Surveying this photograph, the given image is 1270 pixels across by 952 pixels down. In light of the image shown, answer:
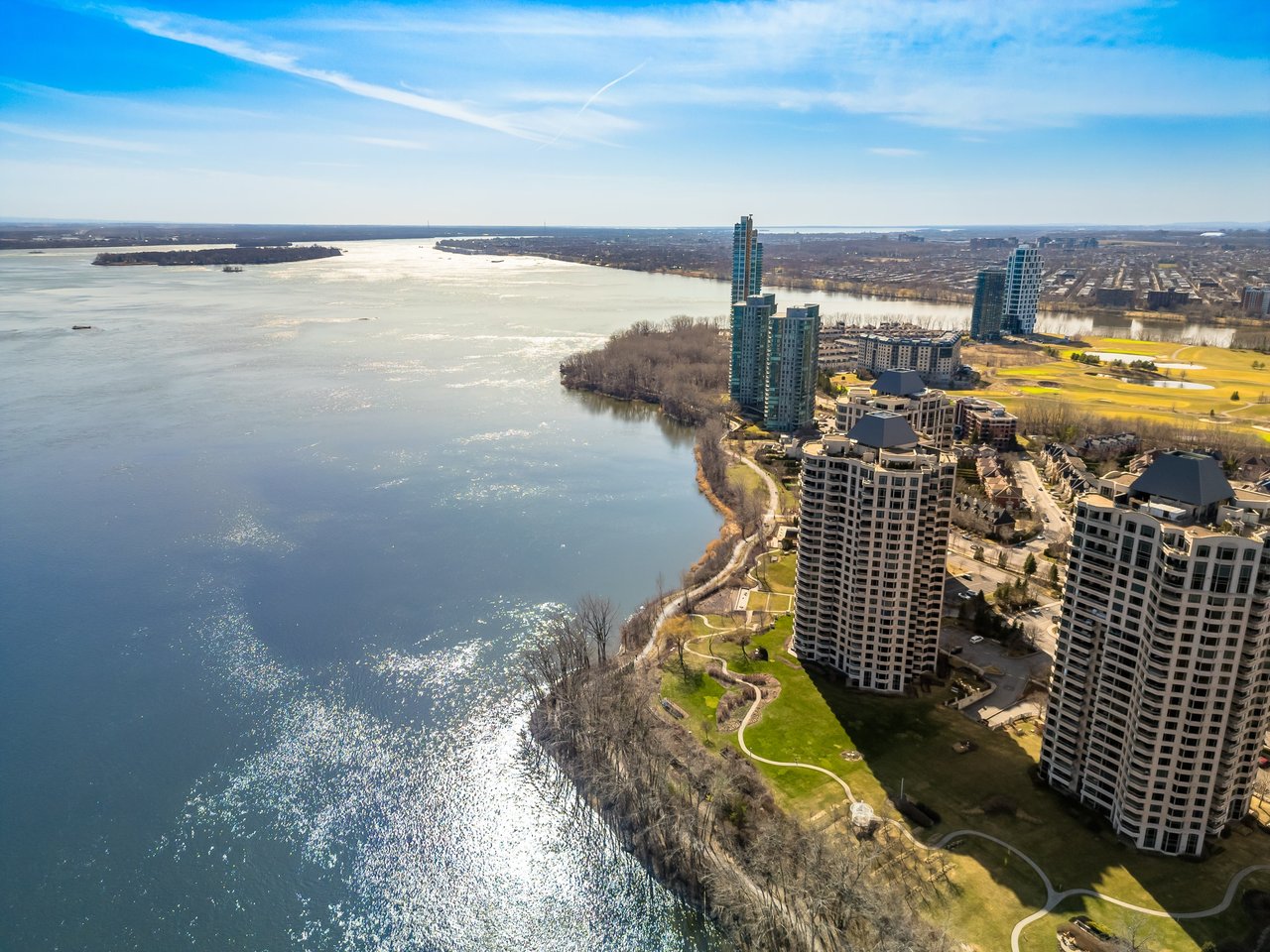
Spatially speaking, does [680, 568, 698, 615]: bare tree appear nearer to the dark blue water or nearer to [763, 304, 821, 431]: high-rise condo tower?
the dark blue water

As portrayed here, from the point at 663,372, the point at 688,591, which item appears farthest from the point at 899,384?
the point at 663,372

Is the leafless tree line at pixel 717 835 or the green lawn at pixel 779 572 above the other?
the green lawn at pixel 779 572

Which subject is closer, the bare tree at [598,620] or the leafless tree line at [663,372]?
the bare tree at [598,620]

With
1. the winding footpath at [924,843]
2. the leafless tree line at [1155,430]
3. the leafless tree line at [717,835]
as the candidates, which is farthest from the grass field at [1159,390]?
the leafless tree line at [717,835]

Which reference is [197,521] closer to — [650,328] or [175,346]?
[175,346]

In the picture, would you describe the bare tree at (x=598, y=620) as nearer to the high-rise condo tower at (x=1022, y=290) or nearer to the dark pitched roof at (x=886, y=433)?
the dark pitched roof at (x=886, y=433)

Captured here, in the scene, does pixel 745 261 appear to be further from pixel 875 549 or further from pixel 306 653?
pixel 306 653
